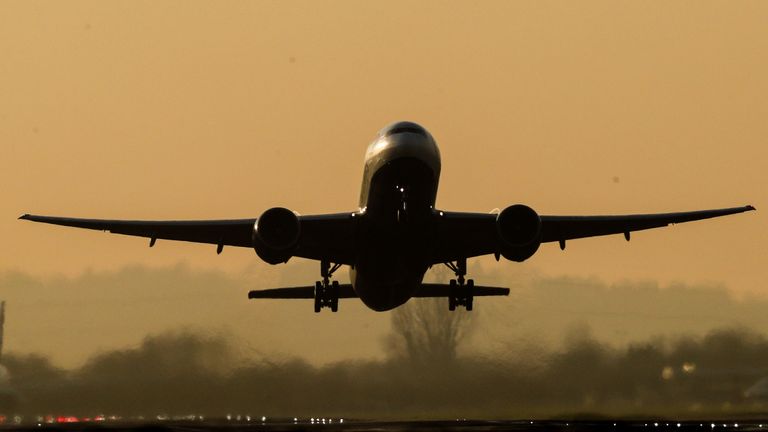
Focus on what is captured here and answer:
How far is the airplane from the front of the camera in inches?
1585

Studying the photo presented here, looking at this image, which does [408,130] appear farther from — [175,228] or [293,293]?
[293,293]

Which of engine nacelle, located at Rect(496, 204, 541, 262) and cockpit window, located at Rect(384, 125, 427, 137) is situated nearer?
cockpit window, located at Rect(384, 125, 427, 137)

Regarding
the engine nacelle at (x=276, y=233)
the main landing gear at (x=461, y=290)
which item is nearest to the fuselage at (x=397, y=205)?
the engine nacelle at (x=276, y=233)

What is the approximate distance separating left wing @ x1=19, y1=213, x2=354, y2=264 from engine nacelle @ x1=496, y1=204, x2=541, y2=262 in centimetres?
488

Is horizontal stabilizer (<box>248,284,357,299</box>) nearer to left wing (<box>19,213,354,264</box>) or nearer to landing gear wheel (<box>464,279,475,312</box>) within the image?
left wing (<box>19,213,354,264</box>)

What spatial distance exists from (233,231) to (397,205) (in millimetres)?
7410

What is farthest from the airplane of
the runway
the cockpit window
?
the runway

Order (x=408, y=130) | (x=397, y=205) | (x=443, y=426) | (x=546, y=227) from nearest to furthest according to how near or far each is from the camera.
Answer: (x=397, y=205) < (x=408, y=130) < (x=443, y=426) < (x=546, y=227)

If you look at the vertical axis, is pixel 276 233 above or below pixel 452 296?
below

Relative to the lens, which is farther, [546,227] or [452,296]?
[452,296]

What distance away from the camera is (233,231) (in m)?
45.1

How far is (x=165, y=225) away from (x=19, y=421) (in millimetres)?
10935

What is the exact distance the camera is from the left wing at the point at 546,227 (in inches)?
1686

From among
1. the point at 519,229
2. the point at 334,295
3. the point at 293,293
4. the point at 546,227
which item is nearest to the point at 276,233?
the point at 334,295
